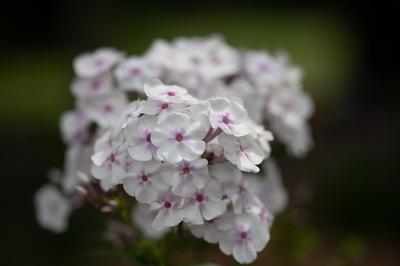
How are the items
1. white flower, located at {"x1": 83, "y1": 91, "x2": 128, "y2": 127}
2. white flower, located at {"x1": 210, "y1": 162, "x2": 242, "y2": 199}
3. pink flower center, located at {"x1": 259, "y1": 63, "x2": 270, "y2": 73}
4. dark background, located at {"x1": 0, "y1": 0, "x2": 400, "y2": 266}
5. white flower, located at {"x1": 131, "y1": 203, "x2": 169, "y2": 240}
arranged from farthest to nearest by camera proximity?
dark background, located at {"x1": 0, "y1": 0, "x2": 400, "y2": 266}
pink flower center, located at {"x1": 259, "y1": 63, "x2": 270, "y2": 73}
white flower, located at {"x1": 131, "y1": 203, "x2": 169, "y2": 240}
white flower, located at {"x1": 83, "y1": 91, "x2": 128, "y2": 127}
white flower, located at {"x1": 210, "y1": 162, "x2": 242, "y2": 199}

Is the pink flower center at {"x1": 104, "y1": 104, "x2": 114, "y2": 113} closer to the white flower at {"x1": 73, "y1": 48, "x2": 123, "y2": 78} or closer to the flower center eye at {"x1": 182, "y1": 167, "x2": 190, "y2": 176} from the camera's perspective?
the white flower at {"x1": 73, "y1": 48, "x2": 123, "y2": 78}

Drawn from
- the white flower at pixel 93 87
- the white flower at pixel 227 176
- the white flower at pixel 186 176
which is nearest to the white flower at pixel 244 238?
the white flower at pixel 227 176

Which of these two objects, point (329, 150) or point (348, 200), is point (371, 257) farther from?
point (329, 150)

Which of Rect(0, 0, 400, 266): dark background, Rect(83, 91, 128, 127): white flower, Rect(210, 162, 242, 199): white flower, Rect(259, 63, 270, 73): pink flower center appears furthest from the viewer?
Rect(0, 0, 400, 266): dark background

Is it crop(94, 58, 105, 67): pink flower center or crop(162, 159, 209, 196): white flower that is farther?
crop(94, 58, 105, 67): pink flower center

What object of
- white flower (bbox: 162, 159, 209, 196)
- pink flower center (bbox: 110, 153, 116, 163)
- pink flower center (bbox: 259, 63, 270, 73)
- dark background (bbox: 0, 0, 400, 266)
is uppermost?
white flower (bbox: 162, 159, 209, 196)

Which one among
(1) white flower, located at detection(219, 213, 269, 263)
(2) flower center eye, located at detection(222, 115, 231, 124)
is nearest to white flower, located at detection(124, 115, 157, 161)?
(2) flower center eye, located at detection(222, 115, 231, 124)

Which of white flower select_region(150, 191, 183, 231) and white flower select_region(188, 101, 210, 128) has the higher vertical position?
white flower select_region(188, 101, 210, 128)

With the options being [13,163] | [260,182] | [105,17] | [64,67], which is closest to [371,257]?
[260,182]
